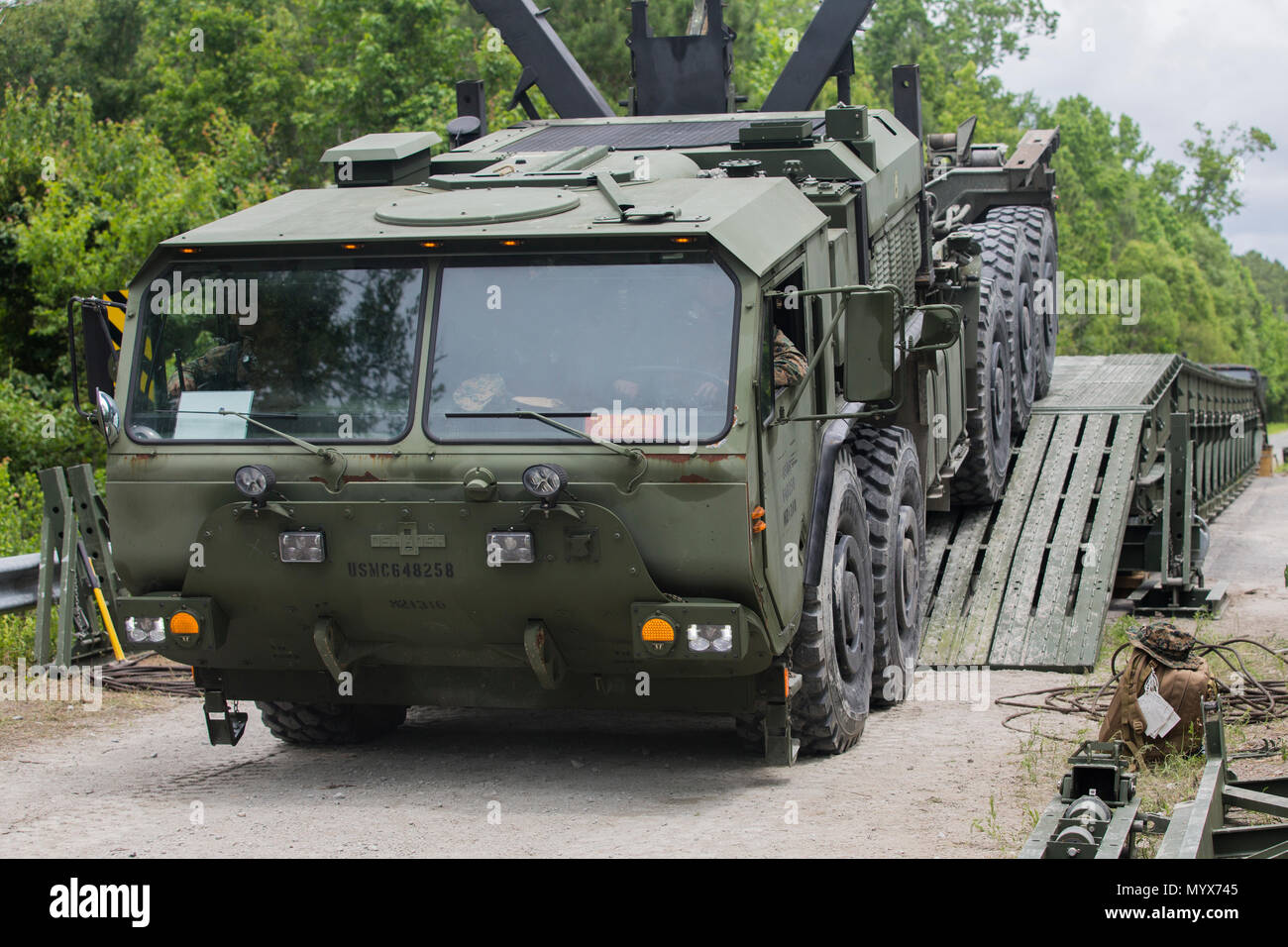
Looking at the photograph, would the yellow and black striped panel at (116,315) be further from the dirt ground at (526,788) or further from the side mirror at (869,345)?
the side mirror at (869,345)

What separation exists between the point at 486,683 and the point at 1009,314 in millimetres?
6285

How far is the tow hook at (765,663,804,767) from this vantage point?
6793 mm

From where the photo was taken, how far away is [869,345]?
6.52m

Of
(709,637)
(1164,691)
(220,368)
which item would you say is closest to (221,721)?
(220,368)

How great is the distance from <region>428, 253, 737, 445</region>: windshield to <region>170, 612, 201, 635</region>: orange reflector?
130cm

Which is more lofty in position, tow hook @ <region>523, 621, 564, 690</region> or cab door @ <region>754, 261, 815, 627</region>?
cab door @ <region>754, 261, 815, 627</region>

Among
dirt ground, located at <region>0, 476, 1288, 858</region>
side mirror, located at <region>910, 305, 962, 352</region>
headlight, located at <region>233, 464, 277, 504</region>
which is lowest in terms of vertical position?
dirt ground, located at <region>0, 476, 1288, 858</region>

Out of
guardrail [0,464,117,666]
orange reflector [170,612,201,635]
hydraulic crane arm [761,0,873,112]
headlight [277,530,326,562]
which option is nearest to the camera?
headlight [277,530,326,562]

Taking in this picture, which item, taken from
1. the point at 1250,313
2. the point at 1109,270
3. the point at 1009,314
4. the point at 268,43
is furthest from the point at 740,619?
the point at 1250,313

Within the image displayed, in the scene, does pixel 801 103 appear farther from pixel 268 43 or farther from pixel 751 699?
pixel 268 43

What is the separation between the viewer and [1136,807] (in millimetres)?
5441

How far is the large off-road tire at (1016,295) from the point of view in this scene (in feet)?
38.4

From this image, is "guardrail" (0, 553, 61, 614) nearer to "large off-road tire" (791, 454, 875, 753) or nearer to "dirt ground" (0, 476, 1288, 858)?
"dirt ground" (0, 476, 1288, 858)

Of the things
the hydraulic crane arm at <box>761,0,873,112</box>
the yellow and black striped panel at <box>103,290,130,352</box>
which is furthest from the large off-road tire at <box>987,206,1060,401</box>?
the yellow and black striped panel at <box>103,290,130,352</box>
